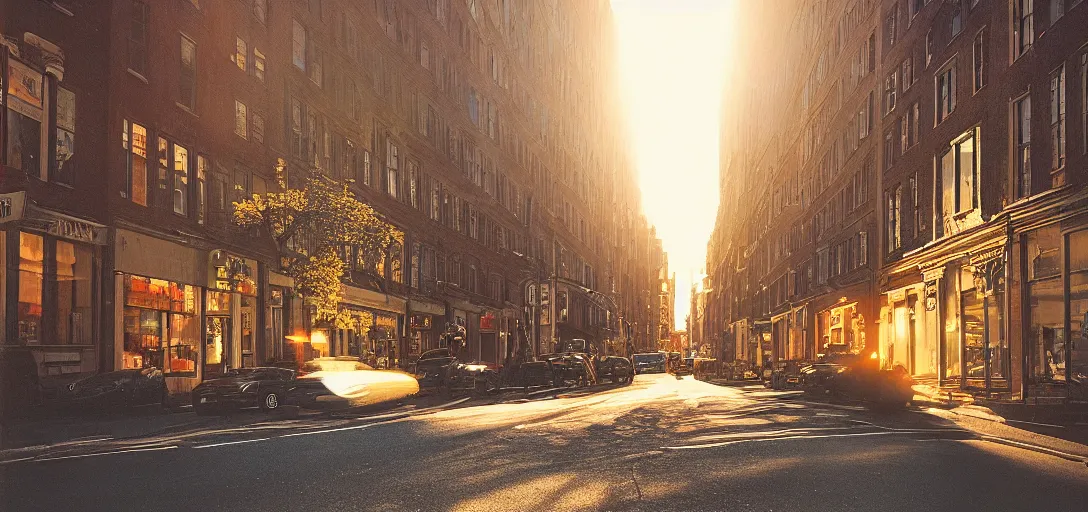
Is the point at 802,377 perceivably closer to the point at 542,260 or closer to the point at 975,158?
the point at 975,158

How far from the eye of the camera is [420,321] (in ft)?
171


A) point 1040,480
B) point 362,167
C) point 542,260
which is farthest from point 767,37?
point 1040,480

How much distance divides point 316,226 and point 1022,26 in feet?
69.9

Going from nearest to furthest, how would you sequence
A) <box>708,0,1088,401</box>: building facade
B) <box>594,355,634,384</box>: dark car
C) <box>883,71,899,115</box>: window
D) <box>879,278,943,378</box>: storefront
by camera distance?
<box>708,0,1088,401</box>: building facade
<box>879,278,943,378</box>: storefront
<box>883,71,899,115</box>: window
<box>594,355,634,384</box>: dark car

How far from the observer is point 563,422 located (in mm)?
18953

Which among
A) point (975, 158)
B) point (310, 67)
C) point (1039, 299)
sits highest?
point (310, 67)

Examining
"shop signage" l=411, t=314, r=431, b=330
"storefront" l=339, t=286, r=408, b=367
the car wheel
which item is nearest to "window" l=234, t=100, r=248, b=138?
"storefront" l=339, t=286, r=408, b=367

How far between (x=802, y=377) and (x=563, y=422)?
52.8 ft

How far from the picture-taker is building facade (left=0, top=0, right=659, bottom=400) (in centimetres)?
2261

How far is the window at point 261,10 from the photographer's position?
112 feet

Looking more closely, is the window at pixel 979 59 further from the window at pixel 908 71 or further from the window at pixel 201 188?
the window at pixel 201 188

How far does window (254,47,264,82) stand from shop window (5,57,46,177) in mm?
11886

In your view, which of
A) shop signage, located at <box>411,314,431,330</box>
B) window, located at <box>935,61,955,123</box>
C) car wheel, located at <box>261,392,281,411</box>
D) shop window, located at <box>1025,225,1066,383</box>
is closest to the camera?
car wheel, located at <box>261,392,281,411</box>

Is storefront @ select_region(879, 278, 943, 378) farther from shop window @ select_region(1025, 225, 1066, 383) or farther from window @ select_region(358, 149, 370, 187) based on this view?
window @ select_region(358, 149, 370, 187)
